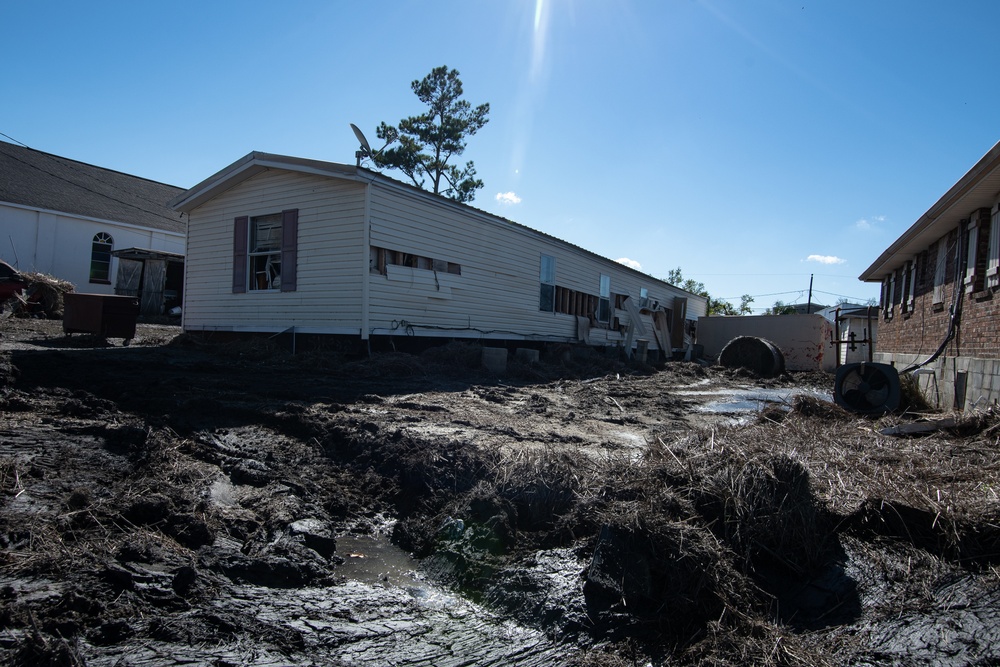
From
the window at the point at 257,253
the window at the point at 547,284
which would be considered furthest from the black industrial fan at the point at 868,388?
the window at the point at 257,253

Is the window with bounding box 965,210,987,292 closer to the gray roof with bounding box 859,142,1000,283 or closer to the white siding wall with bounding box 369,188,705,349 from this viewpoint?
the gray roof with bounding box 859,142,1000,283

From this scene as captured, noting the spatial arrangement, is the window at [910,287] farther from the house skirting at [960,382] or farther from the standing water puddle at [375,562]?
the standing water puddle at [375,562]

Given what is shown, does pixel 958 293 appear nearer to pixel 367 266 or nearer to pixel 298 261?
pixel 367 266

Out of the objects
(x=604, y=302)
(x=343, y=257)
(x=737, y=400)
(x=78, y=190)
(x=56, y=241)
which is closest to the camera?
(x=737, y=400)

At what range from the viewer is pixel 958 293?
27.5 feet

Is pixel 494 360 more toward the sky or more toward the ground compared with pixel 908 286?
more toward the ground

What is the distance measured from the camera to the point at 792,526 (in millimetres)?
3072

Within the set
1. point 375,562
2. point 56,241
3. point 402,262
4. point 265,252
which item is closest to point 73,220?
point 56,241

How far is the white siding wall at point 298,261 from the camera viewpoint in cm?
1074

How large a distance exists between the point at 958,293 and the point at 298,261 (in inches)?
438

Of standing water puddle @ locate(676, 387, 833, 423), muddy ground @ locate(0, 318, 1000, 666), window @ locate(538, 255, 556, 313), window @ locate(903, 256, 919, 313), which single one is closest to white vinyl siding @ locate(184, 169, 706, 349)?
window @ locate(538, 255, 556, 313)

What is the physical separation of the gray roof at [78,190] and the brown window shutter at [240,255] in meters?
8.83

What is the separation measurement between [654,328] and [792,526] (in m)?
21.6

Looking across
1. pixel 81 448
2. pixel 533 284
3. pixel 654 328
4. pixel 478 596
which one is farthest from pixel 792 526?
pixel 654 328
